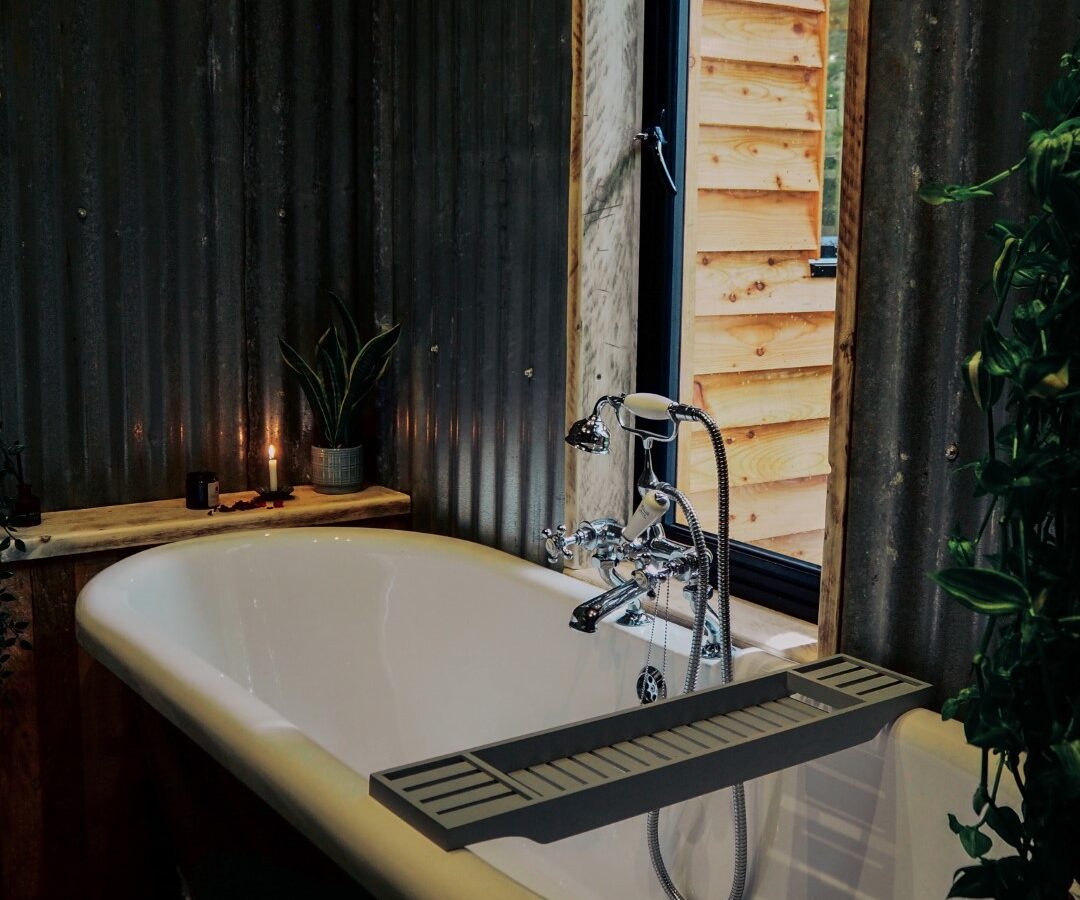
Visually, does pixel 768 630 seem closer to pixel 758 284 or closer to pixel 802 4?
pixel 758 284

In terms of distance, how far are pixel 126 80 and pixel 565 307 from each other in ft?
4.05

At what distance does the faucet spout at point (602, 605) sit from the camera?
1934 millimetres

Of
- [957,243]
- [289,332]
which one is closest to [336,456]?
[289,332]

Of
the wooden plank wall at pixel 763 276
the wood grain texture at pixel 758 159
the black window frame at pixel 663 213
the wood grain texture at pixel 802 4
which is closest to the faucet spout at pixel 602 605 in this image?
the black window frame at pixel 663 213

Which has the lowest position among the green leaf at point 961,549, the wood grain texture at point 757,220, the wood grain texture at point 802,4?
the green leaf at point 961,549

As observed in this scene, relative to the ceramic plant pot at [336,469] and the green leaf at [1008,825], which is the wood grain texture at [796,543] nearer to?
the ceramic plant pot at [336,469]

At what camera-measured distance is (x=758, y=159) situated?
3037 millimetres

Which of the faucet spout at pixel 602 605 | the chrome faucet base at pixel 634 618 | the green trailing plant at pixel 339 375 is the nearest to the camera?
the faucet spout at pixel 602 605

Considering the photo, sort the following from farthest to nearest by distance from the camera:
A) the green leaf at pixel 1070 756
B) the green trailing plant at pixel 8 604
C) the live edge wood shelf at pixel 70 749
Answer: the live edge wood shelf at pixel 70 749, the green trailing plant at pixel 8 604, the green leaf at pixel 1070 756

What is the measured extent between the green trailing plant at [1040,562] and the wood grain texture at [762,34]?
2.06 meters

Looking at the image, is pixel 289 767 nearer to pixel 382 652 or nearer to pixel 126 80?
pixel 382 652

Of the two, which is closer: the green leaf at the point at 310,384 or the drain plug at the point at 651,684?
the drain plug at the point at 651,684

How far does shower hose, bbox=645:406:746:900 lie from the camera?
1.76m

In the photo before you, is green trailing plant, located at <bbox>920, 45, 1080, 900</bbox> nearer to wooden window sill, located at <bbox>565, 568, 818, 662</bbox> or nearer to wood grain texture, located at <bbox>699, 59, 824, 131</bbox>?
wooden window sill, located at <bbox>565, 568, 818, 662</bbox>
